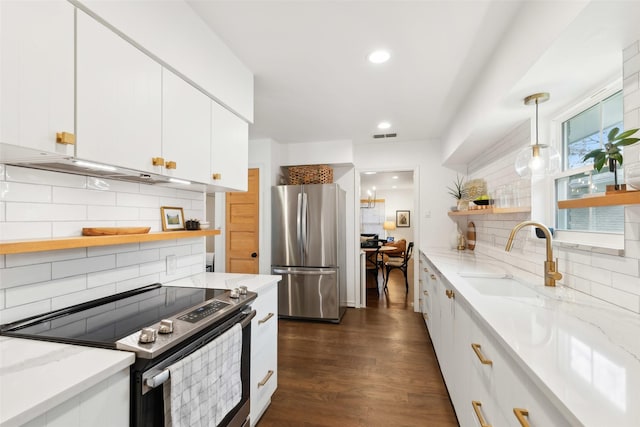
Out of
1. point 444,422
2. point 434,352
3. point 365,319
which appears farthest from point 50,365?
point 365,319

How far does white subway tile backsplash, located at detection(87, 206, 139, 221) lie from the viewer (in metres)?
1.44

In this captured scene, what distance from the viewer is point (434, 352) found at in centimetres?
282

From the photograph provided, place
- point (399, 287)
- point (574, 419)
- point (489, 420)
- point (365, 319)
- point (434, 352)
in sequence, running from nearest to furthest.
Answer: point (574, 419), point (489, 420), point (434, 352), point (365, 319), point (399, 287)

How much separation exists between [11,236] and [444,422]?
96.9 inches

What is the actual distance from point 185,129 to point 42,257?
0.86 meters

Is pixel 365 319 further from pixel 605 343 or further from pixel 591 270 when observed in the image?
pixel 605 343

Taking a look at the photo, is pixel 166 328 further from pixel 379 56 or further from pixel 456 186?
pixel 456 186

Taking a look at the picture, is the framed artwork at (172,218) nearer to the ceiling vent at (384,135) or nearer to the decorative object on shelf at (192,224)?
the decorative object on shelf at (192,224)

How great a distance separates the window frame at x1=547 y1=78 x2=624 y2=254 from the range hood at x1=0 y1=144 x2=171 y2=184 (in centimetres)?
229

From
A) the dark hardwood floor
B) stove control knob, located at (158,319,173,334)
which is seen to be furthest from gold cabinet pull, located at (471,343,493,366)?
stove control knob, located at (158,319,173,334)

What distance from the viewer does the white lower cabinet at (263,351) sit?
176 centimetres

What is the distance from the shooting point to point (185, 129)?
1.58m

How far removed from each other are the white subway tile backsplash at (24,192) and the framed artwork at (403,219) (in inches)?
362

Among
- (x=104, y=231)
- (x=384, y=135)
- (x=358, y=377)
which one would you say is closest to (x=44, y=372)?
(x=104, y=231)
